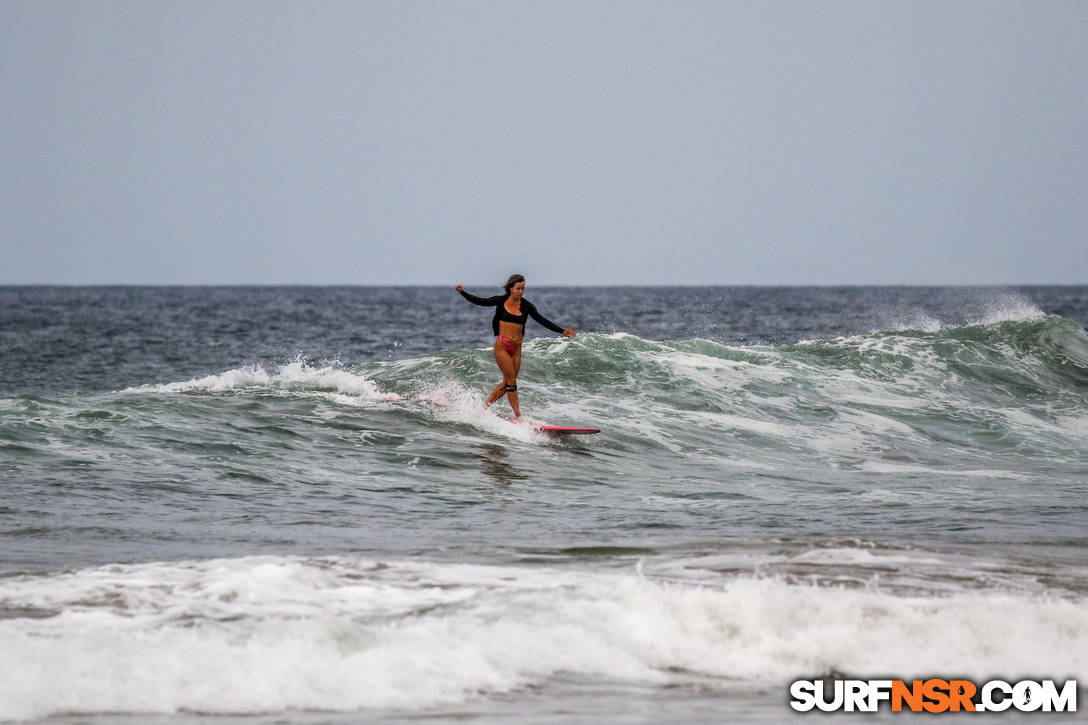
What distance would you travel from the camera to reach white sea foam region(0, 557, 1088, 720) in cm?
563

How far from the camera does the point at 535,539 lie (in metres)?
9.61

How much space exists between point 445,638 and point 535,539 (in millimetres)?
3328

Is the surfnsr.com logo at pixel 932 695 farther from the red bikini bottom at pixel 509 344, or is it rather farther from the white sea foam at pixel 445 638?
the red bikini bottom at pixel 509 344

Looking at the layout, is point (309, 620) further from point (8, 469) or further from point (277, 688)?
point (8, 469)

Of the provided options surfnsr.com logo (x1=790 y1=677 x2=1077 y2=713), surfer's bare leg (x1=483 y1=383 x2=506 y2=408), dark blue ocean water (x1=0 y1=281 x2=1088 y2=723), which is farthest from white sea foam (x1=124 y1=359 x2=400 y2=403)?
surfnsr.com logo (x1=790 y1=677 x2=1077 y2=713)

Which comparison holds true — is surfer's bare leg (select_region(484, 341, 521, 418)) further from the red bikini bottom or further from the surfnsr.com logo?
the surfnsr.com logo

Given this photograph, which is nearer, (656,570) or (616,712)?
(616,712)

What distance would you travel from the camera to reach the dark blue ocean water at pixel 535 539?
5.82m

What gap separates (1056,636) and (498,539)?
4.45 m

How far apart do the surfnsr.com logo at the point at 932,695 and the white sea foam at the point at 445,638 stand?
0.16 m

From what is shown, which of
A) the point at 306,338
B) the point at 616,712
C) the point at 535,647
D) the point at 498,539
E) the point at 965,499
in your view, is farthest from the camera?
the point at 306,338

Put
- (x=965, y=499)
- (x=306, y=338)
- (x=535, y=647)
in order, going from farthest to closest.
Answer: (x=306, y=338)
(x=965, y=499)
(x=535, y=647)

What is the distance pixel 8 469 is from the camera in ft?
41.4

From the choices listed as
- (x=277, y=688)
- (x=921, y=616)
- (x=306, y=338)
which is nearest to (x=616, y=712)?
(x=277, y=688)
